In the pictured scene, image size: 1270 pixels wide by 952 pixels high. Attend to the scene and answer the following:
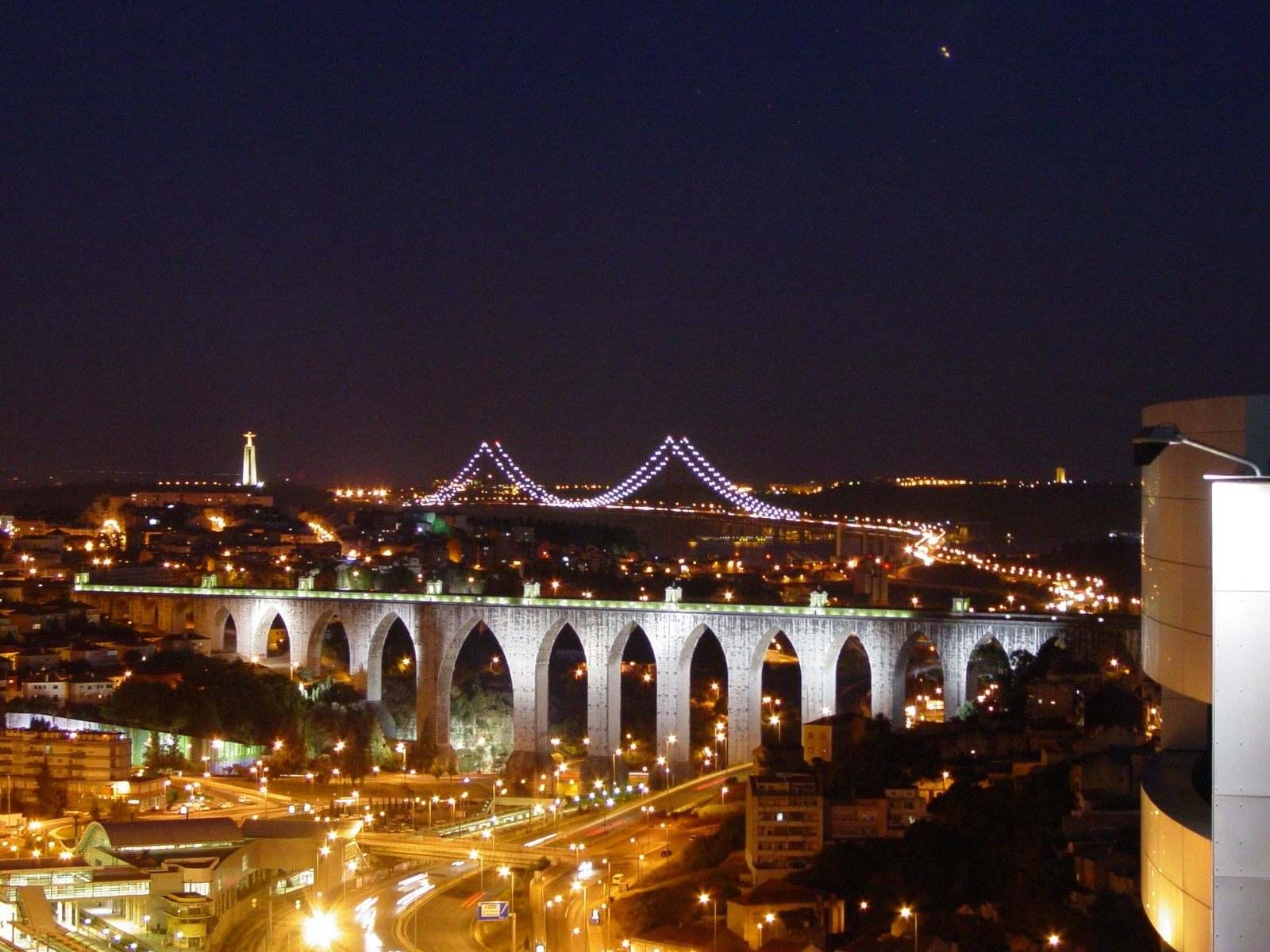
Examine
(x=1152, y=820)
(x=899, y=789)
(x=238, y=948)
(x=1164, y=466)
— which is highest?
(x=1164, y=466)

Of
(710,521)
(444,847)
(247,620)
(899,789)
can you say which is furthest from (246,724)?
(710,521)

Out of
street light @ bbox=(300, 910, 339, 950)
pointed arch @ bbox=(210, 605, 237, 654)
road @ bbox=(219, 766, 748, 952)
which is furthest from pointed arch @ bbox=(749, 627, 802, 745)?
pointed arch @ bbox=(210, 605, 237, 654)

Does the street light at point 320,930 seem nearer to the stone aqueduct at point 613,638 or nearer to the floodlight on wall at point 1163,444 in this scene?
the stone aqueduct at point 613,638

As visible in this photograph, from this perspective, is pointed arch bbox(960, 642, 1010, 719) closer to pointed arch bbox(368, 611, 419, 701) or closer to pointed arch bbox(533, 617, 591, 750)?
pointed arch bbox(533, 617, 591, 750)

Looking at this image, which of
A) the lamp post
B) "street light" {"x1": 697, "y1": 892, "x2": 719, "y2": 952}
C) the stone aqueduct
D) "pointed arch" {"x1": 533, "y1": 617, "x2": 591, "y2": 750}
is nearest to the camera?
"street light" {"x1": 697, "y1": 892, "x2": 719, "y2": 952}

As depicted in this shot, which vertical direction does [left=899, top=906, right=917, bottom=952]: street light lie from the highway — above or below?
above

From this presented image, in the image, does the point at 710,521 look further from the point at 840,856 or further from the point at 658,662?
the point at 840,856

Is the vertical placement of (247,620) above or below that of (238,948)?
above
